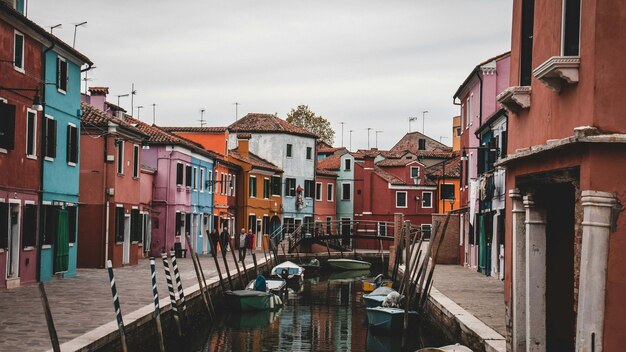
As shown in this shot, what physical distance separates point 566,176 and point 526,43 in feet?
9.14

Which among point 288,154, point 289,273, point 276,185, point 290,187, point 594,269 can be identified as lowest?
point 289,273

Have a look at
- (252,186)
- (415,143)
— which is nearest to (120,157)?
(252,186)

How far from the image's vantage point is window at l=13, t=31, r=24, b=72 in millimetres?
21891

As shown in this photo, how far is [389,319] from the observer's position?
808 inches

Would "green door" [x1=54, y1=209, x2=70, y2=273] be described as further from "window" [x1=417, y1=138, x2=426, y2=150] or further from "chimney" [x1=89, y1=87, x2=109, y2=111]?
"window" [x1=417, y1=138, x2=426, y2=150]

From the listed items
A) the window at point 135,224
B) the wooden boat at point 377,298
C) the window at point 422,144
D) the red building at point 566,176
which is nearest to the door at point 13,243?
the wooden boat at point 377,298

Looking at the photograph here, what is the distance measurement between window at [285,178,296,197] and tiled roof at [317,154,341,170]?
6.70 metres

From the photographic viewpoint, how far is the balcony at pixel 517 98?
11227mm

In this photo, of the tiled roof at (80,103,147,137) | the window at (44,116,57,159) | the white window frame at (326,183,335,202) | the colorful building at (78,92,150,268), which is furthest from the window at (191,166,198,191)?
the white window frame at (326,183,335,202)

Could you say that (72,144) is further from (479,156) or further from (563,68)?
(563,68)

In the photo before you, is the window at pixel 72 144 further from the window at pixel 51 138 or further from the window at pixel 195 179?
the window at pixel 195 179

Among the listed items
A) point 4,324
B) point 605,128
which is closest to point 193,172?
point 4,324

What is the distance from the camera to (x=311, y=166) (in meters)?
62.8

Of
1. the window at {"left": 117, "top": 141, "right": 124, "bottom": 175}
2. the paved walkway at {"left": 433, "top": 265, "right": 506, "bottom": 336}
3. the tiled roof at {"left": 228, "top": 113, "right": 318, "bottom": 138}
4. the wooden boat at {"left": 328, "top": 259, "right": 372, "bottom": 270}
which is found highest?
the tiled roof at {"left": 228, "top": 113, "right": 318, "bottom": 138}
